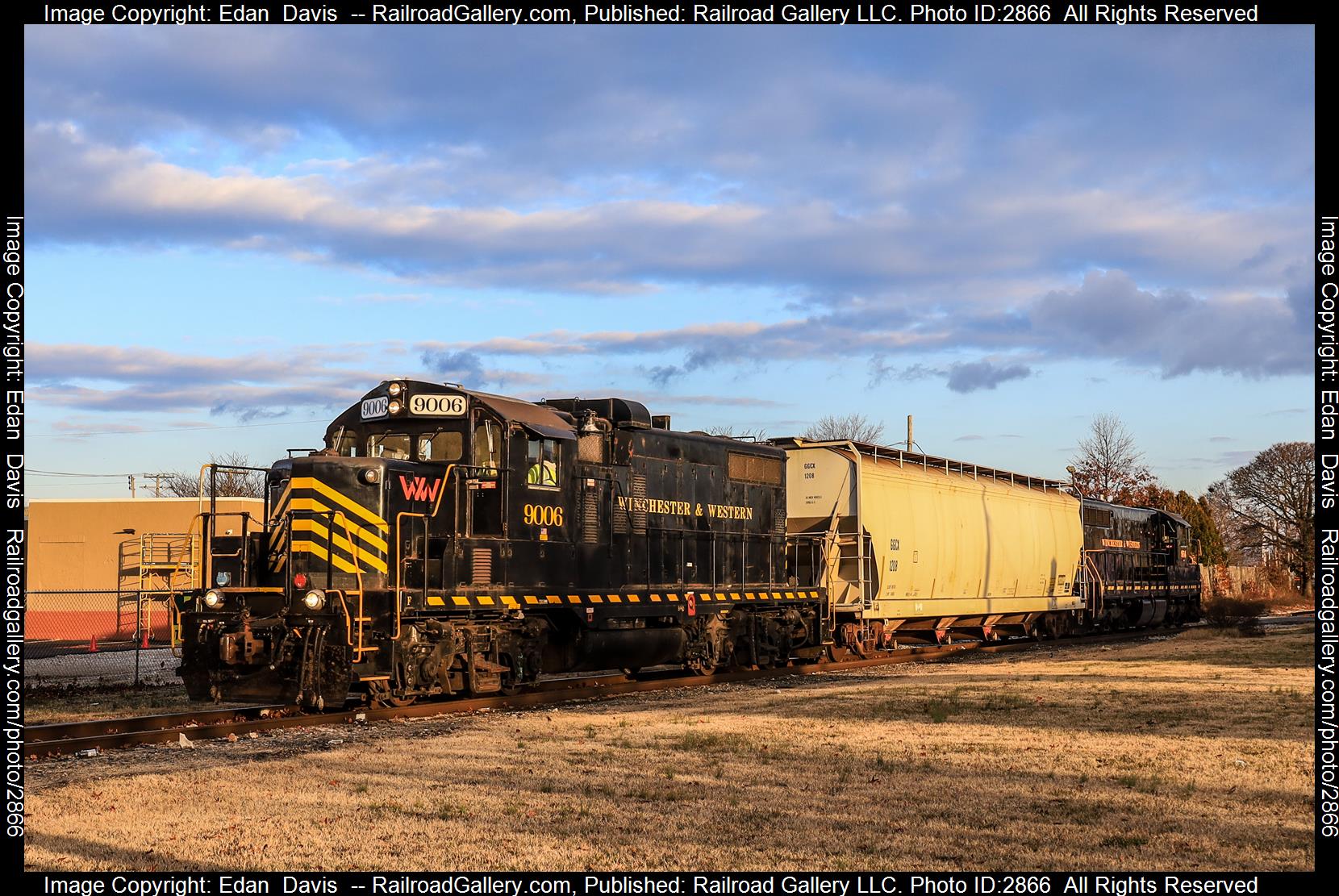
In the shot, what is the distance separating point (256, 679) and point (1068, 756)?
9.47 metres

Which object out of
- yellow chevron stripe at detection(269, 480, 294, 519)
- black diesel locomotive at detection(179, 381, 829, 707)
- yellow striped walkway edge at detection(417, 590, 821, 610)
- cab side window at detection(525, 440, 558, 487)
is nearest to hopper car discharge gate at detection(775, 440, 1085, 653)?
yellow striped walkway edge at detection(417, 590, 821, 610)

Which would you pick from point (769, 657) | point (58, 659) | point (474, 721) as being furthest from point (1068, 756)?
point (58, 659)

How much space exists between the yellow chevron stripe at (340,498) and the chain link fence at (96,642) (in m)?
2.67

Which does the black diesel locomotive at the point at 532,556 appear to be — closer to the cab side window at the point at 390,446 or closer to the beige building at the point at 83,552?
the cab side window at the point at 390,446

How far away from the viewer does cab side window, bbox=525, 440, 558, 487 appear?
17062 millimetres

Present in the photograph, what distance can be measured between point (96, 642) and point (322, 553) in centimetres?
2220

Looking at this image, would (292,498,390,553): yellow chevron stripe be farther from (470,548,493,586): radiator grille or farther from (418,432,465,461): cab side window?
(418,432,465,461): cab side window

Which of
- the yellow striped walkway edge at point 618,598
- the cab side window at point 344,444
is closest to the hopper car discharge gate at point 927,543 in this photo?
the yellow striped walkway edge at point 618,598

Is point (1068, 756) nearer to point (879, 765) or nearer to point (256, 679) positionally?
point (879, 765)

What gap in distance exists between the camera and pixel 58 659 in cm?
2727

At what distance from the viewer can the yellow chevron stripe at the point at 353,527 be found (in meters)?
15.5

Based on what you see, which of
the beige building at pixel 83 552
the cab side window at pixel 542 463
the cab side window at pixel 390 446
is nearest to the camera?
the cab side window at pixel 390 446

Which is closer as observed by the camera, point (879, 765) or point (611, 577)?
point (879, 765)
